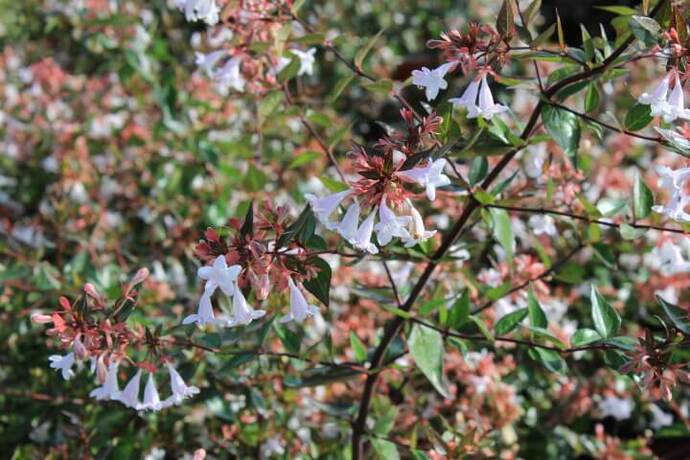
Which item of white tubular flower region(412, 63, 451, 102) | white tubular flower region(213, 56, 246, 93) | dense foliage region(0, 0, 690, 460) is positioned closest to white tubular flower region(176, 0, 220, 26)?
dense foliage region(0, 0, 690, 460)


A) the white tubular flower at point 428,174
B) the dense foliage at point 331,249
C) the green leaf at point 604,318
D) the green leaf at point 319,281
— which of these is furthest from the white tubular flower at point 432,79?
the green leaf at point 604,318

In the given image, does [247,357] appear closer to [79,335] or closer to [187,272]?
[79,335]

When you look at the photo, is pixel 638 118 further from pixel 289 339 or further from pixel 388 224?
pixel 289 339

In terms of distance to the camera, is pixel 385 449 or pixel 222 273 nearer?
pixel 222 273

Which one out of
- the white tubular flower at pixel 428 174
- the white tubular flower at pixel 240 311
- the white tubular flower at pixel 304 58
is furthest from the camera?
the white tubular flower at pixel 304 58

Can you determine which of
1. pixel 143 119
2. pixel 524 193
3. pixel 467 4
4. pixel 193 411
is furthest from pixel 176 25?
pixel 524 193

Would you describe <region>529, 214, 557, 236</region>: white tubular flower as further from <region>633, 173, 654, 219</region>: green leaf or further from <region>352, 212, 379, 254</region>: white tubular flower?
<region>352, 212, 379, 254</region>: white tubular flower

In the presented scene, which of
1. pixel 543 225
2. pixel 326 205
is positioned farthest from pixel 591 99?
pixel 326 205

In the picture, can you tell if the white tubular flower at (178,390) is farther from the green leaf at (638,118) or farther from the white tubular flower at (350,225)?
the green leaf at (638,118)
